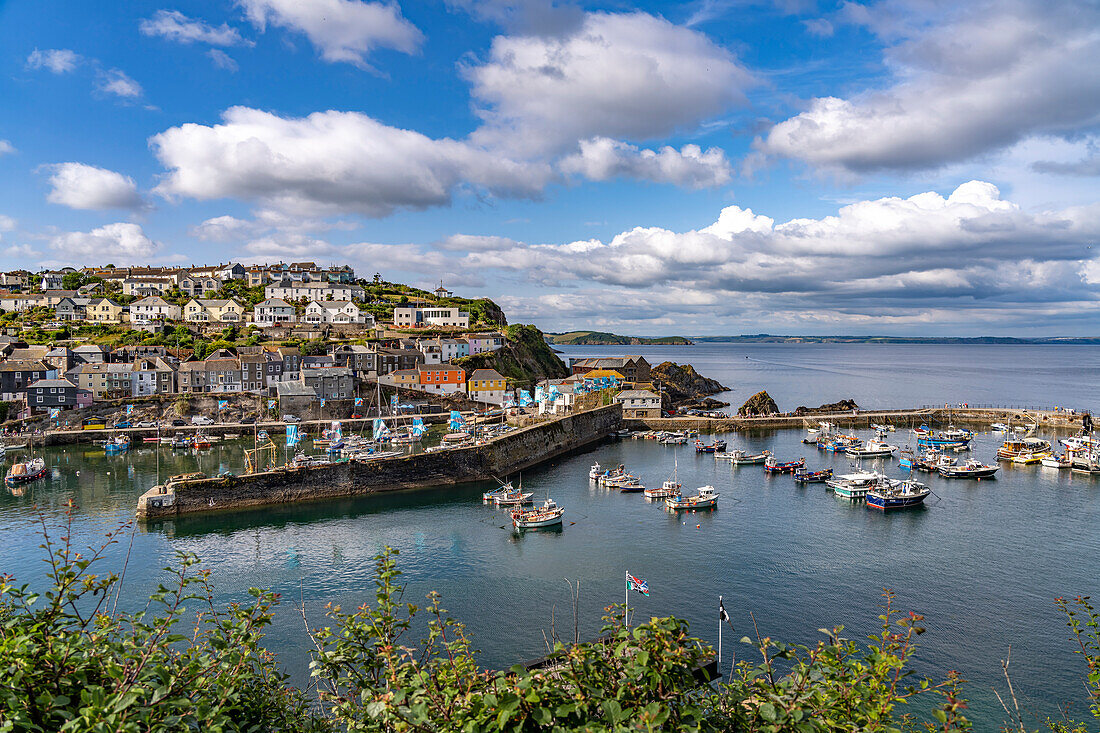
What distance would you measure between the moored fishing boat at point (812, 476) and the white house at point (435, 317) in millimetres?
67521

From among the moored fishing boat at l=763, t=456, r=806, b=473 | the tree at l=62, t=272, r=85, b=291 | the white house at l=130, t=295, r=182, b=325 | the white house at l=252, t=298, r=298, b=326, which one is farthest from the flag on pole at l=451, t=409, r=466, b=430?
the tree at l=62, t=272, r=85, b=291

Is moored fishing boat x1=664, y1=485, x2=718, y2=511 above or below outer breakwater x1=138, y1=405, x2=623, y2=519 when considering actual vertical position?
below

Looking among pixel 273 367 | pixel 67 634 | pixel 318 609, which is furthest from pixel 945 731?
pixel 273 367

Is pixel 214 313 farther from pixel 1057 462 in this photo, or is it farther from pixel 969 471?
pixel 1057 462

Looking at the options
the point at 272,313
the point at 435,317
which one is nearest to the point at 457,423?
the point at 435,317

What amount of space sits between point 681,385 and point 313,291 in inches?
2592

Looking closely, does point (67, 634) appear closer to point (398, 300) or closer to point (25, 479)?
point (25, 479)

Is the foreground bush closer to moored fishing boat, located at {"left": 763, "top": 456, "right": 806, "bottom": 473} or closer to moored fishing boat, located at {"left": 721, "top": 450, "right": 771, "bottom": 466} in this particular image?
moored fishing boat, located at {"left": 763, "top": 456, "right": 806, "bottom": 473}

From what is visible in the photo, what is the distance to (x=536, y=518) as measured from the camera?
29.4 meters

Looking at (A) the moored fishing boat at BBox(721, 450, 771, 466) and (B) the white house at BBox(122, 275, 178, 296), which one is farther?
(B) the white house at BBox(122, 275, 178, 296)

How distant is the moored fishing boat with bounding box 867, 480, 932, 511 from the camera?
33125 millimetres

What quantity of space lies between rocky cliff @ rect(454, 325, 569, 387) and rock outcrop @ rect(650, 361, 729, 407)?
16.3 meters

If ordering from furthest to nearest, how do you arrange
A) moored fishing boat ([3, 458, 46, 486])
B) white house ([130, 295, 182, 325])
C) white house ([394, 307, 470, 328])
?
white house ([394, 307, 470, 328]), white house ([130, 295, 182, 325]), moored fishing boat ([3, 458, 46, 486])

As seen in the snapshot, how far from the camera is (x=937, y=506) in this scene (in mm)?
33625
